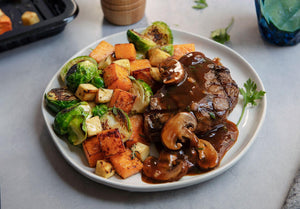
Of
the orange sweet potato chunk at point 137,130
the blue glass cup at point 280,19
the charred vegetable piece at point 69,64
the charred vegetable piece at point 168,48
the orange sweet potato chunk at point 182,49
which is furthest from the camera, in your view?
the blue glass cup at point 280,19

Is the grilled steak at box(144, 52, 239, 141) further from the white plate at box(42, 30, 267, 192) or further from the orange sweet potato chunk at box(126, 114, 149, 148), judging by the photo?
the white plate at box(42, 30, 267, 192)

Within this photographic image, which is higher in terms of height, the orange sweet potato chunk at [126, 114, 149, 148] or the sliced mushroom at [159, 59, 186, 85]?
the sliced mushroom at [159, 59, 186, 85]

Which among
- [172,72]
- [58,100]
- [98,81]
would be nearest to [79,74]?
[98,81]

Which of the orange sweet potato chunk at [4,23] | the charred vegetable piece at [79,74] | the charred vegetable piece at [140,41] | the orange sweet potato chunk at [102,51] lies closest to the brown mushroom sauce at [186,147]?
the charred vegetable piece at [140,41]

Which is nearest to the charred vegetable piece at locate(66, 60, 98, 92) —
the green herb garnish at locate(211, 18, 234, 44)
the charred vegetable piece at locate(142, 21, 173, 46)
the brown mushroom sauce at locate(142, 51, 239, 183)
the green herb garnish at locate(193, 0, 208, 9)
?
the brown mushroom sauce at locate(142, 51, 239, 183)

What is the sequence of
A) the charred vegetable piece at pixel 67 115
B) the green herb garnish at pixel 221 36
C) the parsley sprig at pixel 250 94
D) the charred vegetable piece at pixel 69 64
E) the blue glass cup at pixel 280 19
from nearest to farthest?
1. the charred vegetable piece at pixel 67 115
2. the parsley sprig at pixel 250 94
3. the charred vegetable piece at pixel 69 64
4. the blue glass cup at pixel 280 19
5. the green herb garnish at pixel 221 36

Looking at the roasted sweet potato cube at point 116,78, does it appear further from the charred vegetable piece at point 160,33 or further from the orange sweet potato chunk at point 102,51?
the charred vegetable piece at point 160,33

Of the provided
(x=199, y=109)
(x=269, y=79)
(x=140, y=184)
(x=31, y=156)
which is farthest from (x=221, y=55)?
(x=31, y=156)
